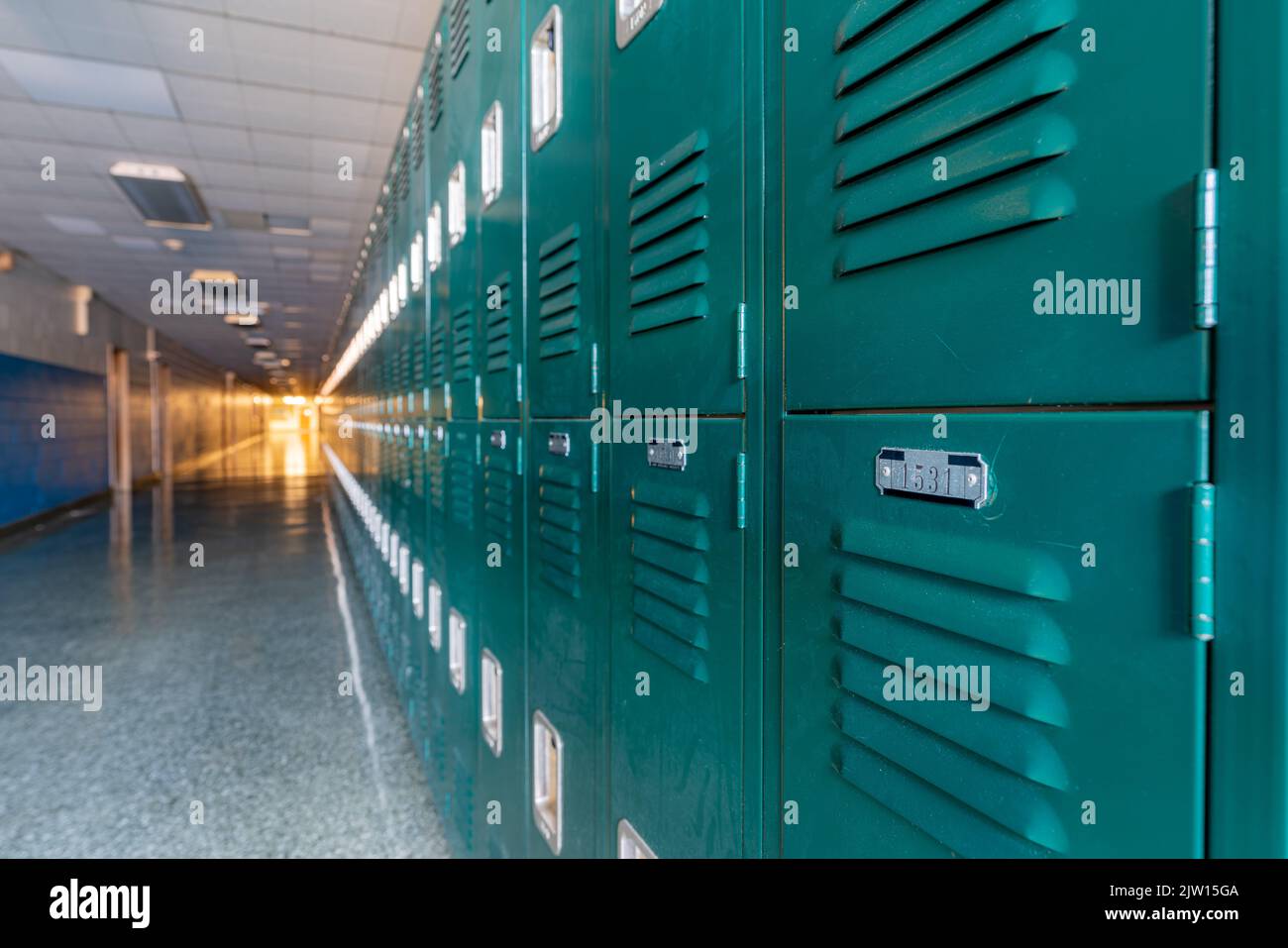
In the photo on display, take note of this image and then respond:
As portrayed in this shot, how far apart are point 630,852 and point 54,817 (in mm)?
2320

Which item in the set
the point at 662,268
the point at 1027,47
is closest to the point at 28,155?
the point at 662,268

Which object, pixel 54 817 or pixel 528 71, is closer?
pixel 528 71

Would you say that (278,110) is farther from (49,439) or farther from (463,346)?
(49,439)

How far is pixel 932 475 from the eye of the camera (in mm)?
638

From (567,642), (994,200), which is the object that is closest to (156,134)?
(567,642)

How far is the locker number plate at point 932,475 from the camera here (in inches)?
23.6

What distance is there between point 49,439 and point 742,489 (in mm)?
10665

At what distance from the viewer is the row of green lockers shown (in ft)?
1.62

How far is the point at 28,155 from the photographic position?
5086 millimetres

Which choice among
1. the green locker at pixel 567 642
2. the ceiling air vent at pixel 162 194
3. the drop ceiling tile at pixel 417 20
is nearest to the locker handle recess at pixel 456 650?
the green locker at pixel 567 642

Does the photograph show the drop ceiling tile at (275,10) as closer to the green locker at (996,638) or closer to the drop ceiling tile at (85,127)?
the drop ceiling tile at (85,127)

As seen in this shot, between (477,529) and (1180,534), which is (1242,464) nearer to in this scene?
(1180,534)

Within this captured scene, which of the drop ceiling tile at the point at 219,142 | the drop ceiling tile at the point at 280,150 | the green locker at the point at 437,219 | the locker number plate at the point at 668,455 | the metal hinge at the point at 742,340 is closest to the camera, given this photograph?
the metal hinge at the point at 742,340

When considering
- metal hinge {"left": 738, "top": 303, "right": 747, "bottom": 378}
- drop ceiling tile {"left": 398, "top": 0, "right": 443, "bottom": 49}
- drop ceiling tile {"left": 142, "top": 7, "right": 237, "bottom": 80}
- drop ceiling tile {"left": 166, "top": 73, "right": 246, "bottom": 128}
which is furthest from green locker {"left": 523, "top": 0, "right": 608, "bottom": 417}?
drop ceiling tile {"left": 166, "top": 73, "right": 246, "bottom": 128}
